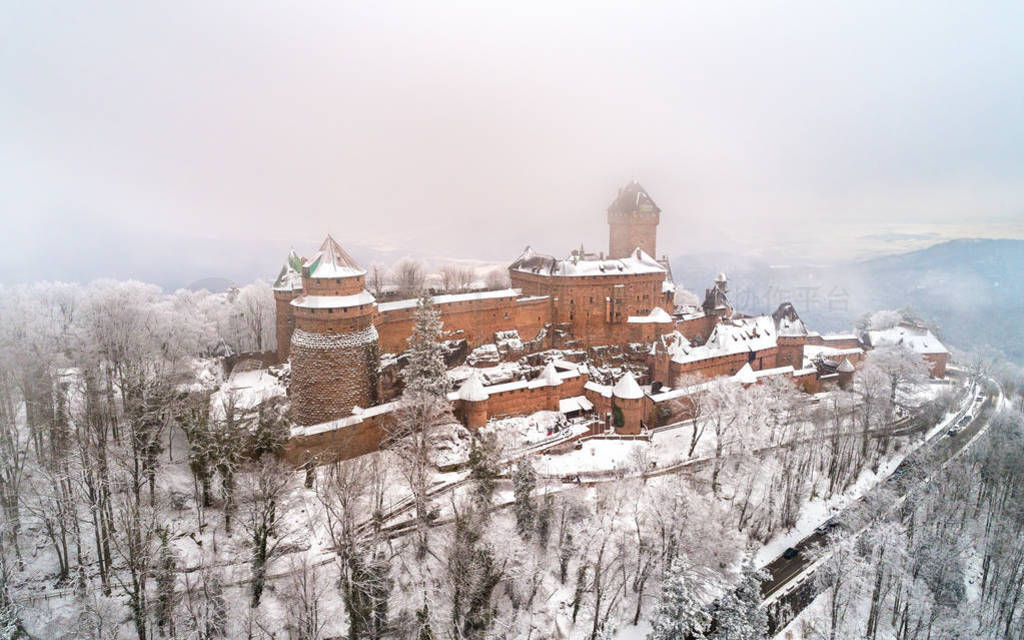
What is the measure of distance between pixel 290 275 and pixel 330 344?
10.1 m

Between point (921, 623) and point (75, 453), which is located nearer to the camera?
point (75, 453)

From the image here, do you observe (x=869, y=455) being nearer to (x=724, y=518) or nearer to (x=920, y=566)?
(x=920, y=566)

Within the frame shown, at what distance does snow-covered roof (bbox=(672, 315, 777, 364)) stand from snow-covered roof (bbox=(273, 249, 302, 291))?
2553 cm

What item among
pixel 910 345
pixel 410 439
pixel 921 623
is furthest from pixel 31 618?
pixel 910 345

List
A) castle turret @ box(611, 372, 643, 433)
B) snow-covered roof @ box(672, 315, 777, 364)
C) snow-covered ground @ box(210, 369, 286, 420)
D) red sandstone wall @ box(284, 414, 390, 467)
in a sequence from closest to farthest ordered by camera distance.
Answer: red sandstone wall @ box(284, 414, 390, 467) → snow-covered ground @ box(210, 369, 286, 420) → castle turret @ box(611, 372, 643, 433) → snow-covered roof @ box(672, 315, 777, 364)

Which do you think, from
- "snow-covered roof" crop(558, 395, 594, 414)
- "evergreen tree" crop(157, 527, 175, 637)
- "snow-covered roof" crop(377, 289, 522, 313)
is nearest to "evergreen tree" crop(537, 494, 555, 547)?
"snow-covered roof" crop(558, 395, 594, 414)

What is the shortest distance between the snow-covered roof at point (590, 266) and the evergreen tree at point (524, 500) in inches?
796

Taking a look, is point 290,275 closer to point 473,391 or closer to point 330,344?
point 330,344

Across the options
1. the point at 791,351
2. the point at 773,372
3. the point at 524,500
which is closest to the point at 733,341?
the point at 773,372

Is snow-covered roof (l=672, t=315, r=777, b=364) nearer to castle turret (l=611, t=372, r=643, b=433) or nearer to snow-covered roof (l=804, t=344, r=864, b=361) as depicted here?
castle turret (l=611, t=372, r=643, b=433)

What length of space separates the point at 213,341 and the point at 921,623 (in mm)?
44311

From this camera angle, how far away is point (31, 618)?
14023mm

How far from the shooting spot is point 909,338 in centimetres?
4481

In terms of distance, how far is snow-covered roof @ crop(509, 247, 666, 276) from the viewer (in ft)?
125
